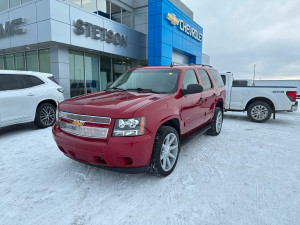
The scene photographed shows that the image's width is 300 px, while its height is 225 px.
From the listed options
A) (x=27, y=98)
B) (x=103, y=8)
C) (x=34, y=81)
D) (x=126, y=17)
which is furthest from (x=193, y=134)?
(x=126, y=17)

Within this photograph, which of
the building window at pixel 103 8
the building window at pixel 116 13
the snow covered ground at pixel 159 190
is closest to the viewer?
the snow covered ground at pixel 159 190

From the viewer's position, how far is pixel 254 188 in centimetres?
287

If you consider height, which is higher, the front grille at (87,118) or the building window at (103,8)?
the building window at (103,8)

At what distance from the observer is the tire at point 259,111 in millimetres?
7660

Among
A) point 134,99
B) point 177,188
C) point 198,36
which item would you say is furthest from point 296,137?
point 198,36

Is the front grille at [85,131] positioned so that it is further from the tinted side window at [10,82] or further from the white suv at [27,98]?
the tinted side window at [10,82]

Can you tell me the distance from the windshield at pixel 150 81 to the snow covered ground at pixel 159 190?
47.6 inches

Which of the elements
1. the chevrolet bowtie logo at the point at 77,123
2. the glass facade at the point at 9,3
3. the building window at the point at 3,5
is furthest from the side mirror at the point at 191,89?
the building window at the point at 3,5

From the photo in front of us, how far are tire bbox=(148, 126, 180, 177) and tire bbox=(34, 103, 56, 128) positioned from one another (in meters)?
4.68

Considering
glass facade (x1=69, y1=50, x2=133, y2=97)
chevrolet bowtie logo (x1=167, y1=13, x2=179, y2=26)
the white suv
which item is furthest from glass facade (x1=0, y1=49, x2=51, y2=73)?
chevrolet bowtie logo (x1=167, y1=13, x2=179, y2=26)

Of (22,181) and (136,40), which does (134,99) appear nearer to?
(22,181)

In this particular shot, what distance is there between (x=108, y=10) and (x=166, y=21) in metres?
4.51

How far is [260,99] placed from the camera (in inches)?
311

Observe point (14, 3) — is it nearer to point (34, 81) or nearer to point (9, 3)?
point (9, 3)
